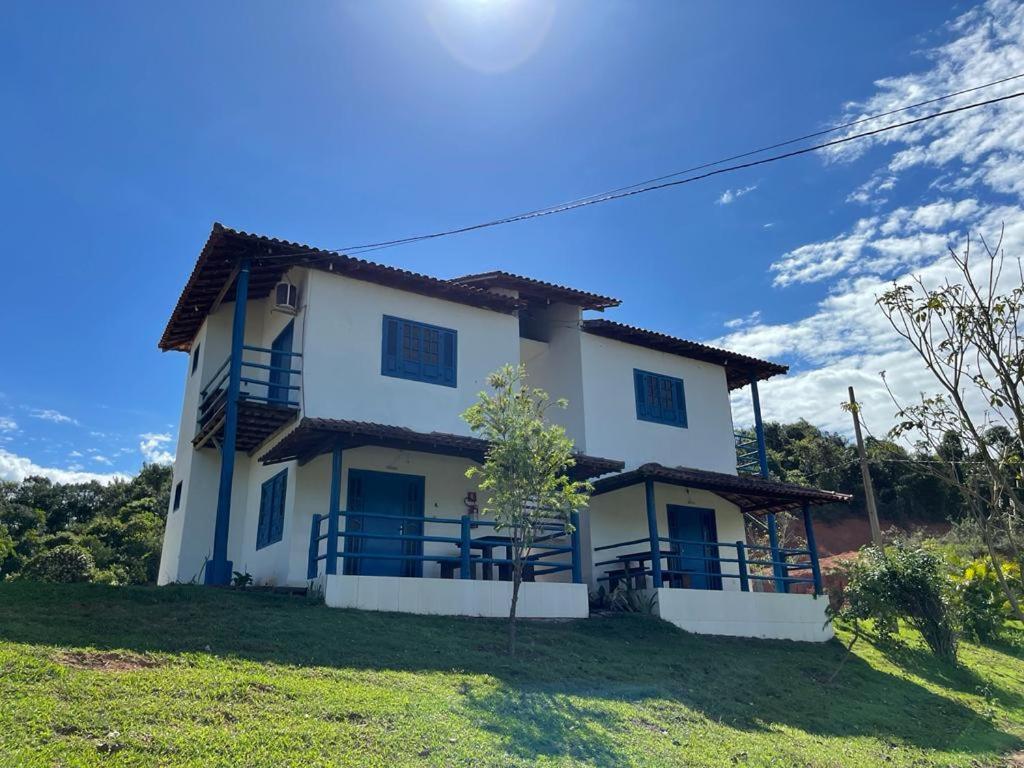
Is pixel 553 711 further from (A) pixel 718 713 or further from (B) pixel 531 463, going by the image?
(B) pixel 531 463

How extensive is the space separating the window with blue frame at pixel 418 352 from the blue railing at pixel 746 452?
9185 mm

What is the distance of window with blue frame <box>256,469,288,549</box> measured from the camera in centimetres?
1625

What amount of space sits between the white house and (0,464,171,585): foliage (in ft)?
22.8

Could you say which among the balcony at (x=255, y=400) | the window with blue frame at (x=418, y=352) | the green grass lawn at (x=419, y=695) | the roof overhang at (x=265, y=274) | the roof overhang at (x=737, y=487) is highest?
the roof overhang at (x=265, y=274)

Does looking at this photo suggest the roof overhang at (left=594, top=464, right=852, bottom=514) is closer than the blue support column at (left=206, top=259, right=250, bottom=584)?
No

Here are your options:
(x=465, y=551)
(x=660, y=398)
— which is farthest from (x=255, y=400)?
(x=660, y=398)

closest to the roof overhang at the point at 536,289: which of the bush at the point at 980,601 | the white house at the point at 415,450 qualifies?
the white house at the point at 415,450

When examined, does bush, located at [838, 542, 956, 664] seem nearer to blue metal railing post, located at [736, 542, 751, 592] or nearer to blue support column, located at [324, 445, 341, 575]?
blue metal railing post, located at [736, 542, 751, 592]

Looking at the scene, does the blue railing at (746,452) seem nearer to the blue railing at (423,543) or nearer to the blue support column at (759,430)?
the blue support column at (759,430)

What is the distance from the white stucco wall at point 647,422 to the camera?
19.8 meters

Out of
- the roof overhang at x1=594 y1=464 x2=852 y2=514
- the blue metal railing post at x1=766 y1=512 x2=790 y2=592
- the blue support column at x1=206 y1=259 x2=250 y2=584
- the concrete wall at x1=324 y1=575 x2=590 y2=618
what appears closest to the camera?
the concrete wall at x1=324 y1=575 x2=590 y2=618

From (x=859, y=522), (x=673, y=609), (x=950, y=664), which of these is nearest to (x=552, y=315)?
(x=673, y=609)

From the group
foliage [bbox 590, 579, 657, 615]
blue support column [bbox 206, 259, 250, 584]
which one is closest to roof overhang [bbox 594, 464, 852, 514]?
foliage [bbox 590, 579, 657, 615]

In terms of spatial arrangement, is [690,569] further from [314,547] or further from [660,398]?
[314,547]
